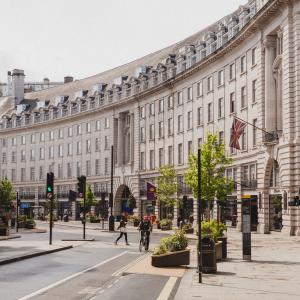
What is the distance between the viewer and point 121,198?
9425 centimetres

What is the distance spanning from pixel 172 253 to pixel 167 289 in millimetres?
6322

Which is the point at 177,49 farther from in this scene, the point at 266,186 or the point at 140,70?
the point at 266,186

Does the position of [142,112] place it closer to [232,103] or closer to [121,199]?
[121,199]

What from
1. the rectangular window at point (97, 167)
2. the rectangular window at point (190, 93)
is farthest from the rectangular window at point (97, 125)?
the rectangular window at point (190, 93)

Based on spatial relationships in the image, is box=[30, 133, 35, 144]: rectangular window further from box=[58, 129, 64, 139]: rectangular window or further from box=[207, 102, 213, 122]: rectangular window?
box=[207, 102, 213, 122]: rectangular window

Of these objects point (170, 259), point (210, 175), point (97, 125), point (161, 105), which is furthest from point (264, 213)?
point (97, 125)

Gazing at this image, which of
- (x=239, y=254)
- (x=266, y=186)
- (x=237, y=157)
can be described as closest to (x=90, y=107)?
(x=237, y=157)

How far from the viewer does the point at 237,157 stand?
6003 cm

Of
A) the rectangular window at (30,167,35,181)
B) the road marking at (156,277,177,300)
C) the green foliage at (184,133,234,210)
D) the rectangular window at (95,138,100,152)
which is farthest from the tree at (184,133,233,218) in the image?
the rectangular window at (30,167,35,181)

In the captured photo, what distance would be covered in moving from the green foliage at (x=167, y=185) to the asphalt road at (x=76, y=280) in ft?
131

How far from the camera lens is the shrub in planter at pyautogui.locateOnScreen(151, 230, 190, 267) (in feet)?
80.0

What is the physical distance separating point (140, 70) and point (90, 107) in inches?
513

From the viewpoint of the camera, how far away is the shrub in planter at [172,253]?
24391 mm

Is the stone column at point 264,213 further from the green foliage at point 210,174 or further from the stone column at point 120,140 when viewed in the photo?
the stone column at point 120,140
